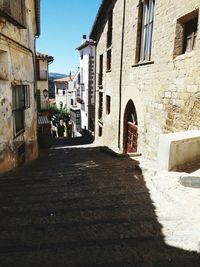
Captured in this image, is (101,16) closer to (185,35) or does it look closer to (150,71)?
(150,71)

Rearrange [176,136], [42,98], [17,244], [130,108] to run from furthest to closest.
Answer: [42,98] < [130,108] < [176,136] < [17,244]

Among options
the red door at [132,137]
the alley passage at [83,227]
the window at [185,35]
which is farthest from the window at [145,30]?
the alley passage at [83,227]

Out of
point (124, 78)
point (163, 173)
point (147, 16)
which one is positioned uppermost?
point (147, 16)

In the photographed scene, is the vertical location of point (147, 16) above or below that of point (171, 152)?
above

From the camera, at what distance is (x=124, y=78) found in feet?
32.1

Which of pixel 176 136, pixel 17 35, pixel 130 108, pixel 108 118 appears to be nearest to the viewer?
pixel 176 136

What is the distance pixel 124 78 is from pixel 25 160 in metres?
4.69

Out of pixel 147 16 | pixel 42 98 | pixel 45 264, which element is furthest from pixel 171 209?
pixel 42 98

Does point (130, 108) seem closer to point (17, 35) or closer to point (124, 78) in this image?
point (124, 78)

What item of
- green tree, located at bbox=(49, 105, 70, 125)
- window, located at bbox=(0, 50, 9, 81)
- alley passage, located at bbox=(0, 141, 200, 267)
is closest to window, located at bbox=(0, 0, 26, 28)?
window, located at bbox=(0, 50, 9, 81)

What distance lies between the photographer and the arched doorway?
9.32 m

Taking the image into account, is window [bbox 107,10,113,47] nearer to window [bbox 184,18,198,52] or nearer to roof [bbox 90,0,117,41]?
roof [bbox 90,0,117,41]

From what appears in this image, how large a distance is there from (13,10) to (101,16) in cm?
838

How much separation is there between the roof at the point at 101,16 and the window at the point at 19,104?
6.03 m
